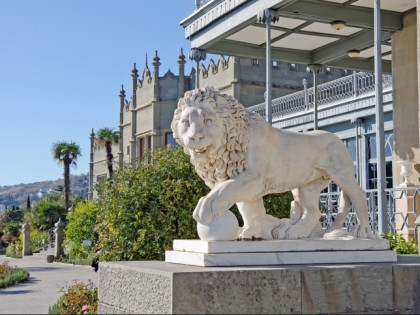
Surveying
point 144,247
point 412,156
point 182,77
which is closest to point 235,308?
point 144,247

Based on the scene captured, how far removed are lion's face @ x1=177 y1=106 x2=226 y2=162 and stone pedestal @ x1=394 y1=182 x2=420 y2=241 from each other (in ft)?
26.5

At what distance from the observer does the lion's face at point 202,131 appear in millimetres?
5410

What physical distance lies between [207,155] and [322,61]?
12474 millimetres

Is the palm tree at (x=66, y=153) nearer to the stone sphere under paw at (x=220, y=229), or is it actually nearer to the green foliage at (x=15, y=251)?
the green foliage at (x=15, y=251)

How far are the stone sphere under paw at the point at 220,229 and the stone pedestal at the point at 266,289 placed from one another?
331mm

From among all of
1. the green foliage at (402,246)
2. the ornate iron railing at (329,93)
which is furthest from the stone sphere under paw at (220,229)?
the ornate iron railing at (329,93)

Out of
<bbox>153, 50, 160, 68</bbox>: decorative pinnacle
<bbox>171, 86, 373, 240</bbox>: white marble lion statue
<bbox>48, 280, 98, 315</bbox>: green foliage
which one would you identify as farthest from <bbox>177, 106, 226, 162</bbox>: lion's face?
<bbox>153, 50, 160, 68</bbox>: decorative pinnacle

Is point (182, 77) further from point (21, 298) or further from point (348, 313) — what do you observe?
point (348, 313)

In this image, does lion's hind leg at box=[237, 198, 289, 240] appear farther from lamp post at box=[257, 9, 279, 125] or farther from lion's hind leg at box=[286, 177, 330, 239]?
lamp post at box=[257, 9, 279, 125]

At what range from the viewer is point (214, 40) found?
1545 centimetres

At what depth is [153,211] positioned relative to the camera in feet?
34.2

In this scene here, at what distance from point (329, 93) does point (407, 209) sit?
1148cm

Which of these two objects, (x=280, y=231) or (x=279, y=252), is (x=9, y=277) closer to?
(x=280, y=231)

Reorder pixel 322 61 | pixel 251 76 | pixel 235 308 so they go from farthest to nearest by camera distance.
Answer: pixel 251 76 < pixel 322 61 < pixel 235 308
